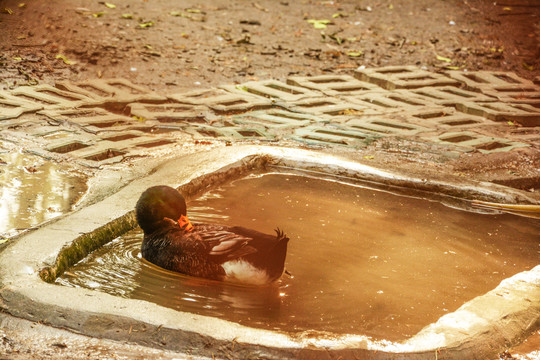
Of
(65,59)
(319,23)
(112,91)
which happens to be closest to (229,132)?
(112,91)

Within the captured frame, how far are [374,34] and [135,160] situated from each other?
6.75 meters

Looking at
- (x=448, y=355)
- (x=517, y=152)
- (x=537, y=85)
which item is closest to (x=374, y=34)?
(x=537, y=85)

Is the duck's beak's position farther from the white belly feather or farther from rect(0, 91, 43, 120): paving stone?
rect(0, 91, 43, 120): paving stone

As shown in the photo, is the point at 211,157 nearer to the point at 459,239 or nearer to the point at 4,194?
the point at 4,194

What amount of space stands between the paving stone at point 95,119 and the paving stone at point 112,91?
37 cm

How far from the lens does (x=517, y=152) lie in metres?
6.54

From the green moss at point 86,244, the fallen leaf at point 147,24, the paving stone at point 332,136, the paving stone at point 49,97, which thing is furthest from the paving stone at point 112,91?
the green moss at point 86,244

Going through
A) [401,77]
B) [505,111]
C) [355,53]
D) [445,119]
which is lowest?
[445,119]

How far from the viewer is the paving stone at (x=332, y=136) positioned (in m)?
6.68

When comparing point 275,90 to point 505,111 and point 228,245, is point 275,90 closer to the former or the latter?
point 505,111

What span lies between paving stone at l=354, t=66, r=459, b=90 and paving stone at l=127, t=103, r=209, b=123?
105 inches

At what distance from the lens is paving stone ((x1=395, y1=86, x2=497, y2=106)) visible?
843 cm

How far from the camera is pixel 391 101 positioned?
8.30 m

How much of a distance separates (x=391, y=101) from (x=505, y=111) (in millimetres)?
1271
